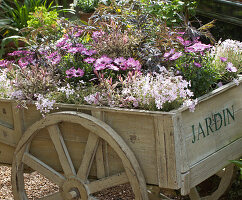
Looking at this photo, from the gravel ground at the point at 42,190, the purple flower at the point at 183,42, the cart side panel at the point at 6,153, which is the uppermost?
the purple flower at the point at 183,42

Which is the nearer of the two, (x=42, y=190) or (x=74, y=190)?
(x=74, y=190)

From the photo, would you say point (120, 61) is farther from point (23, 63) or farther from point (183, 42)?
point (23, 63)

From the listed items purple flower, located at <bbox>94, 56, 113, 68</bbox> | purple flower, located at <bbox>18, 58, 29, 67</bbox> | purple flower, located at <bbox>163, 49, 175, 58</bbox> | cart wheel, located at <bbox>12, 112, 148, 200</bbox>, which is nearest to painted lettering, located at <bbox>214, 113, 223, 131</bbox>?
purple flower, located at <bbox>163, 49, 175, 58</bbox>

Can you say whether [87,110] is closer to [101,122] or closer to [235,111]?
[101,122]

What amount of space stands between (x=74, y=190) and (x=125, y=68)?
2.35 ft

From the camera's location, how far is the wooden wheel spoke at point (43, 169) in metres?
2.56

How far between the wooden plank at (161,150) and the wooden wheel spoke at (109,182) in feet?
0.63

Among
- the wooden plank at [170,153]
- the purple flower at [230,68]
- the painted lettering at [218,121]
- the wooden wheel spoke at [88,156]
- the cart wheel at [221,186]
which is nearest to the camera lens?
the wooden plank at [170,153]

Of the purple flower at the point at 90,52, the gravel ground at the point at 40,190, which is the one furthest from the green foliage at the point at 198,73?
the gravel ground at the point at 40,190

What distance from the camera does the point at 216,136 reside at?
2.49 meters

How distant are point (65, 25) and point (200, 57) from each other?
0.94m

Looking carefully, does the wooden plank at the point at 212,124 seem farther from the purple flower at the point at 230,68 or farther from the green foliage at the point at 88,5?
the green foliage at the point at 88,5

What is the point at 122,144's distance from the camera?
7.41ft

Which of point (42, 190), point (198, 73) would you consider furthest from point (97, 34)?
point (42, 190)
